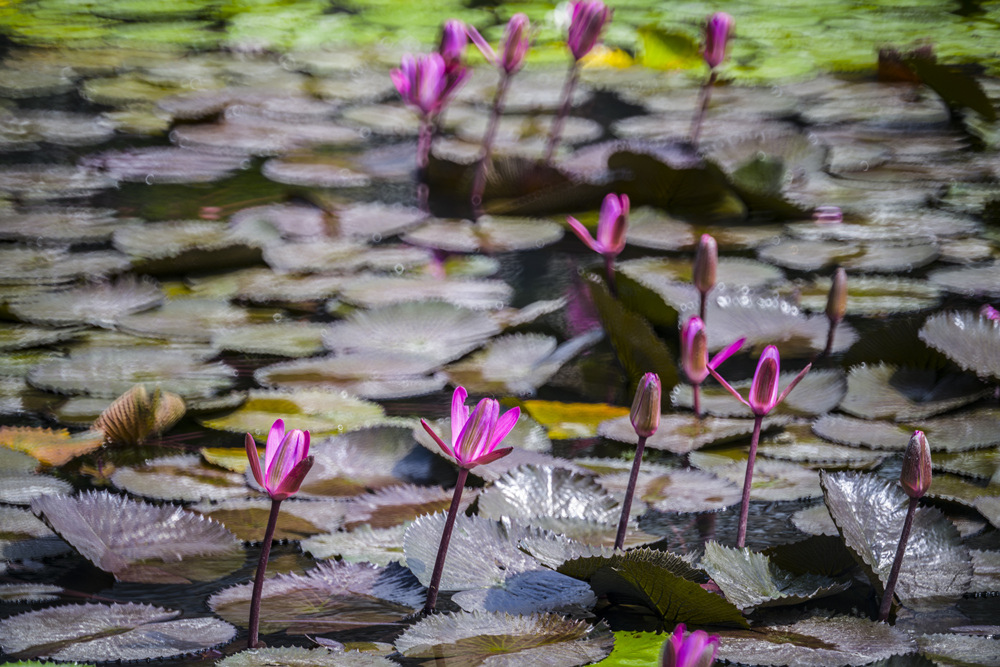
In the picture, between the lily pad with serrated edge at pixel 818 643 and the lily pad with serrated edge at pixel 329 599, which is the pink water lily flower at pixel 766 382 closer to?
the lily pad with serrated edge at pixel 818 643

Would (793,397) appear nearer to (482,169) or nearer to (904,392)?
(904,392)

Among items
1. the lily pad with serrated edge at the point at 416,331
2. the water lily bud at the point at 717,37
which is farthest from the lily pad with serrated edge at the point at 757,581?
the water lily bud at the point at 717,37

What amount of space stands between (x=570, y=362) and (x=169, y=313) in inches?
24.4

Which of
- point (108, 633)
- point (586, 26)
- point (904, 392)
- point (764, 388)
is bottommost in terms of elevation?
point (108, 633)

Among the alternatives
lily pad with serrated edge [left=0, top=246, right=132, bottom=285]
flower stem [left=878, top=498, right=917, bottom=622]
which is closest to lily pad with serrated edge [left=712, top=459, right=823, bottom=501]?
flower stem [left=878, top=498, right=917, bottom=622]

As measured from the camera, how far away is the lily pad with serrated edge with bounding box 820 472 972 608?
93 cm

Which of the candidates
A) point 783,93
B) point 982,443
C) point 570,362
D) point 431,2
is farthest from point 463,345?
point 431,2

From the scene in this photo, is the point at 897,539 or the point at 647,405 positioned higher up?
the point at 647,405

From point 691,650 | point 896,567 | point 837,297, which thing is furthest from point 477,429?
point 837,297

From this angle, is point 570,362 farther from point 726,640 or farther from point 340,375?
point 726,640

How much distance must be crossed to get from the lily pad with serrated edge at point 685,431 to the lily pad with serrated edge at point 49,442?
0.60 metres

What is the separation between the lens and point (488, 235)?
200 centimetres

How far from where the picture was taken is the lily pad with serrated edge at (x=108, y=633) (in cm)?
85

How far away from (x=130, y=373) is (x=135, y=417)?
185 millimetres
